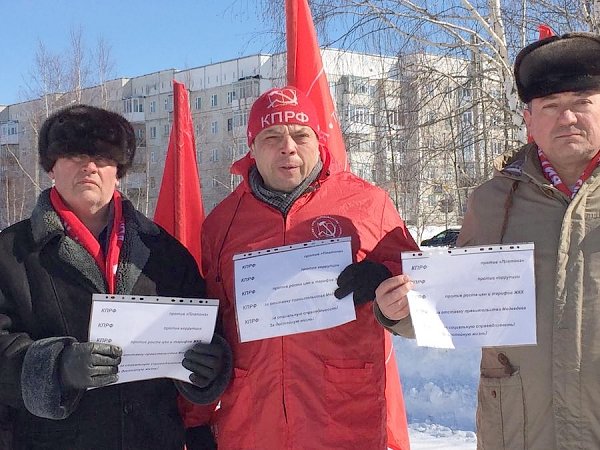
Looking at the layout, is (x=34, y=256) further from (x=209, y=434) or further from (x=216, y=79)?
(x=216, y=79)

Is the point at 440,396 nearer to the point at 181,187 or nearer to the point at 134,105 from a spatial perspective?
the point at 181,187

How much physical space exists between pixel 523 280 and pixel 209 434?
1458 millimetres

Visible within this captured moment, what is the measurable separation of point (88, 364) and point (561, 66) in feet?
5.87

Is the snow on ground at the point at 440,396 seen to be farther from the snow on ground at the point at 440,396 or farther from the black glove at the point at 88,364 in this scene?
the black glove at the point at 88,364

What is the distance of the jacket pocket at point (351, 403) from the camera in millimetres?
2486

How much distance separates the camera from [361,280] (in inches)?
93.0

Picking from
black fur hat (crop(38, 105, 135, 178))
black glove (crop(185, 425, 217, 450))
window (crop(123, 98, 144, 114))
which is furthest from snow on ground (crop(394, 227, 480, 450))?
window (crop(123, 98, 144, 114))

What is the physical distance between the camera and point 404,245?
263 centimetres

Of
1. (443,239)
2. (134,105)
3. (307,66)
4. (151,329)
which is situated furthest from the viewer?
(134,105)

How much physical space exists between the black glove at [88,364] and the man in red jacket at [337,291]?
0.53 meters

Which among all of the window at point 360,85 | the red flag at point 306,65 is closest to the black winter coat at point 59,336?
the red flag at point 306,65

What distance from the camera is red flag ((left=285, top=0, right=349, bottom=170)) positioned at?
3.91 meters

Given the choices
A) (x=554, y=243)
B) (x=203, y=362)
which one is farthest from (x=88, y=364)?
(x=554, y=243)

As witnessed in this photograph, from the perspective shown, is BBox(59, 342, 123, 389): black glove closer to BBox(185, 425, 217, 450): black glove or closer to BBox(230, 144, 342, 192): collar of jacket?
BBox(185, 425, 217, 450): black glove
